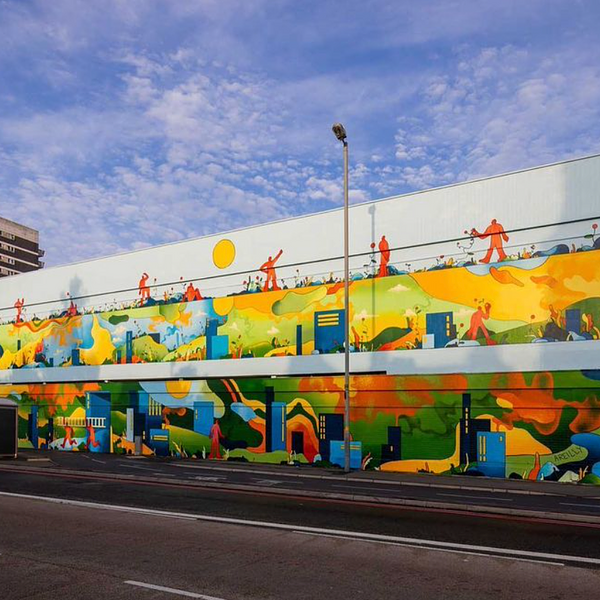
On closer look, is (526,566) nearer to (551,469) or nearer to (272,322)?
(551,469)

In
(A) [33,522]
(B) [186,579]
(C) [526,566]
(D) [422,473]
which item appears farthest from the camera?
(D) [422,473]

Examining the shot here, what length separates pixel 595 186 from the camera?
23578 mm

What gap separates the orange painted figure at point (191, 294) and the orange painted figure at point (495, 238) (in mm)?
16121

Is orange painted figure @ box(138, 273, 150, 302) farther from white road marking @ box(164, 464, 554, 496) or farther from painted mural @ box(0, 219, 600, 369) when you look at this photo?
white road marking @ box(164, 464, 554, 496)

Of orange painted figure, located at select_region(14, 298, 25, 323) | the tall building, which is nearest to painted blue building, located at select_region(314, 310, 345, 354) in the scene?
orange painted figure, located at select_region(14, 298, 25, 323)

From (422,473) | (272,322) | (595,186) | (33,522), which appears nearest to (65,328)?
(272,322)

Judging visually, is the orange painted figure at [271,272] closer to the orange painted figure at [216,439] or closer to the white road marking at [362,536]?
the orange painted figure at [216,439]

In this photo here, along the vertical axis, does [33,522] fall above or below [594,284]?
below

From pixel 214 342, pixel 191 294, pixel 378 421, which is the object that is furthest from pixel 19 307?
pixel 378 421

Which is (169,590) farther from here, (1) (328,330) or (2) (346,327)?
(1) (328,330)

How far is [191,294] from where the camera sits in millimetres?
35000

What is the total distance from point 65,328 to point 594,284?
32.4m

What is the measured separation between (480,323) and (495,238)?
11.8 feet

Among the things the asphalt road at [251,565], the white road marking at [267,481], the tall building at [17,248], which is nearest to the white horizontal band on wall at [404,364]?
the white road marking at [267,481]
